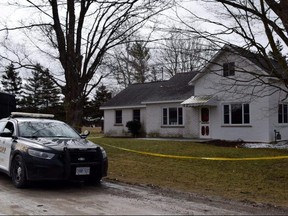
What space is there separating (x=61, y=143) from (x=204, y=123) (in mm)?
18263

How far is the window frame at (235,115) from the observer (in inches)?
947

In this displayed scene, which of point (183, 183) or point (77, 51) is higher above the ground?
point (77, 51)

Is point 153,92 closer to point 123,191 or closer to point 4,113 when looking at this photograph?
point 4,113

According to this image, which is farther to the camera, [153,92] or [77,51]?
[153,92]

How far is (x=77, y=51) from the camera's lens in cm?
1658

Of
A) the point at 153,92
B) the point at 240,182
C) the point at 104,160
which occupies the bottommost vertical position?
the point at 240,182

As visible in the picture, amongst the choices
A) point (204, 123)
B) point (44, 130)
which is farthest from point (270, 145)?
point (44, 130)

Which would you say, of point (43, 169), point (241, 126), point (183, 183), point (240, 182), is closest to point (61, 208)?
point (43, 169)

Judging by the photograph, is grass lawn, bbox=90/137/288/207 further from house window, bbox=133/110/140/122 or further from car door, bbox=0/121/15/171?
house window, bbox=133/110/140/122

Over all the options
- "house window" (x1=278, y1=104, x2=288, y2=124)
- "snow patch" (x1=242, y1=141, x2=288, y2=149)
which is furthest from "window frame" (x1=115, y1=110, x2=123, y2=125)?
"house window" (x1=278, y1=104, x2=288, y2=124)

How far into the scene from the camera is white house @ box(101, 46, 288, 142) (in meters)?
23.2

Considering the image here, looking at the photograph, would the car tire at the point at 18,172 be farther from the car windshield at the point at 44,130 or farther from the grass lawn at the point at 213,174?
the grass lawn at the point at 213,174

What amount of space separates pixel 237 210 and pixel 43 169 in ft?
13.6

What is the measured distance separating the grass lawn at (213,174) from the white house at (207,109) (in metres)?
5.41
